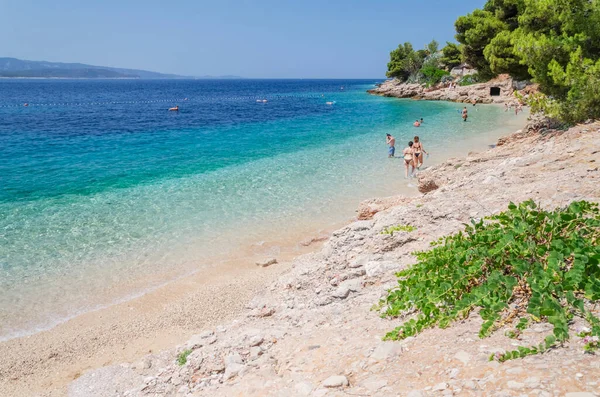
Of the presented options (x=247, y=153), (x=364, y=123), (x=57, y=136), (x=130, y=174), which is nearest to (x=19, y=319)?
(x=130, y=174)

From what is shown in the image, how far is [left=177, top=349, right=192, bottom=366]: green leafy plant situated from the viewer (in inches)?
252

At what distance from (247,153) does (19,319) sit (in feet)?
64.1

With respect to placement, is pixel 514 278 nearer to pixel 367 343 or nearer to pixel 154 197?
pixel 367 343

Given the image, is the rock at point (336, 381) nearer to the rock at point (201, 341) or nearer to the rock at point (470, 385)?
the rock at point (470, 385)

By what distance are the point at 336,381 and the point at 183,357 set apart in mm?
3207

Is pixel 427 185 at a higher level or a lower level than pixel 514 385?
lower

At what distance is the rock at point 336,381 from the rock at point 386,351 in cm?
49

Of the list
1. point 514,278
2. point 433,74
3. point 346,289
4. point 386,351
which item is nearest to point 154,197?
point 346,289

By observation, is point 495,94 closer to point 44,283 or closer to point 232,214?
point 232,214

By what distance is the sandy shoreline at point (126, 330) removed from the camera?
25.8 ft

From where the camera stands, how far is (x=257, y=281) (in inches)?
412

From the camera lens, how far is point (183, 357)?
6.48m

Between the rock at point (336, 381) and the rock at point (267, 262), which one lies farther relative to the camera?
the rock at point (267, 262)

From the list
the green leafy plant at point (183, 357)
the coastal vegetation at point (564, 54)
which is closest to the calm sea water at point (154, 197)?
the green leafy plant at point (183, 357)
